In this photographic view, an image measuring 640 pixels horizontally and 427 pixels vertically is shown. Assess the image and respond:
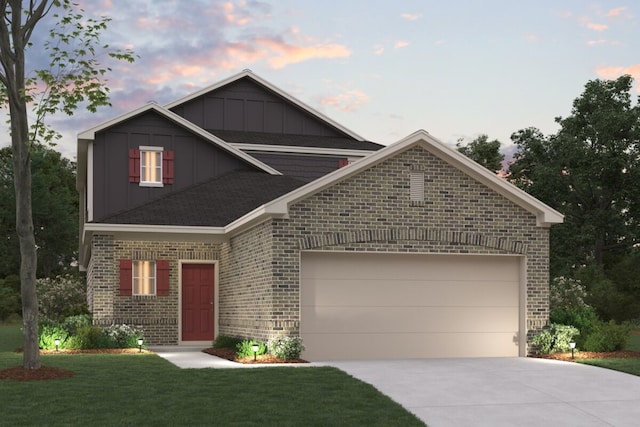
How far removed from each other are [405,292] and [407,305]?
30 centimetres

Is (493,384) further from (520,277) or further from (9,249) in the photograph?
(9,249)

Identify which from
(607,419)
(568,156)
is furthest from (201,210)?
(568,156)

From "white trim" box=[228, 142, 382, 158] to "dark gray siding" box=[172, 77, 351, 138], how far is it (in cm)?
258

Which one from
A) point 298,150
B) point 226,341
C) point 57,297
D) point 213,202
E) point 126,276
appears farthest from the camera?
point 298,150

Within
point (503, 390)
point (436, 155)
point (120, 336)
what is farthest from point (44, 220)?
point (503, 390)

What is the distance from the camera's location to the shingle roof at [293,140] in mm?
30594

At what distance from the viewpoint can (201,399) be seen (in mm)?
12398

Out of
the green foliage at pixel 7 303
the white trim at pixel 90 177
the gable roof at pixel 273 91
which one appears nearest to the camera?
the white trim at pixel 90 177

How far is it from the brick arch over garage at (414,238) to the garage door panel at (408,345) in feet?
6.60

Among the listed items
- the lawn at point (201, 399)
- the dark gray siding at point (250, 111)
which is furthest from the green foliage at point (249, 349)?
the dark gray siding at point (250, 111)

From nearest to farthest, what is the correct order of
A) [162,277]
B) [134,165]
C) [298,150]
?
[162,277] < [134,165] < [298,150]

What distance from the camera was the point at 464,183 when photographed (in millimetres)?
19281

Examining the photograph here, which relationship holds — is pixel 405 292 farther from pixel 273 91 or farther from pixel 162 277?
pixel 273 91

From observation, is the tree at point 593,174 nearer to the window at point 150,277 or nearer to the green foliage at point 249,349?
the window at point 150,277
